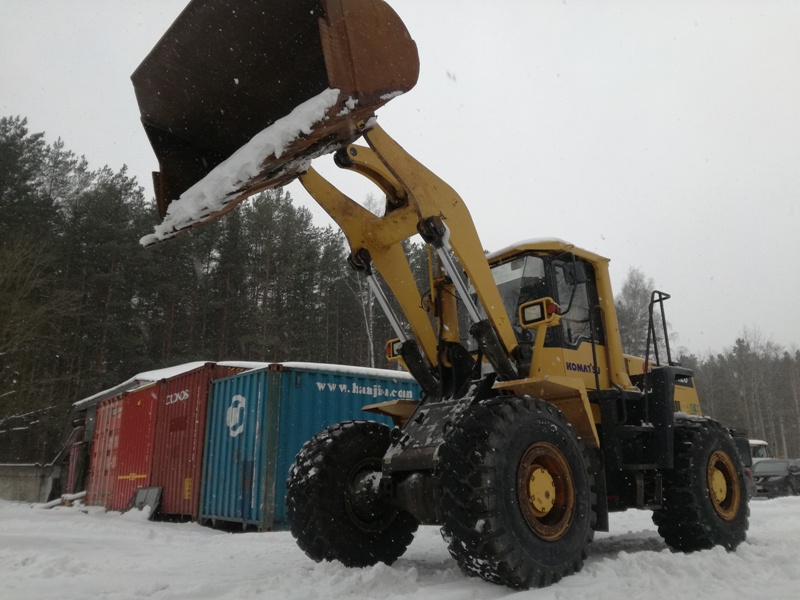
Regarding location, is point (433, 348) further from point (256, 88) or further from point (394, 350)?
point (256, 88)

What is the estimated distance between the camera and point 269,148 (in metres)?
3.90

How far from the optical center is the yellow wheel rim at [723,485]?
5.65m

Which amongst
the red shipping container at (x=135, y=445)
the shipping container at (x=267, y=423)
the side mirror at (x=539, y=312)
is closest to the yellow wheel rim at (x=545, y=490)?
the side mirror at (x=539, y=312)

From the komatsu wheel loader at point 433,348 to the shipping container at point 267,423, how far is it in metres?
4.78

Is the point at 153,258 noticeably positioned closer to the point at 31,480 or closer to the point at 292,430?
the point at 31,480

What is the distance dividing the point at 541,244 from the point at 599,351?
43.9 inches

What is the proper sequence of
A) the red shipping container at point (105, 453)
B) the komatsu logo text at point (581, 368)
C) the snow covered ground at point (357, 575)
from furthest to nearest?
the red shipping container at point (105, 453) < the komatsu logo text at point (581, 368) < the snow covered ground at point (357, 575)

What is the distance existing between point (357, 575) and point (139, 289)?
25.8 meters

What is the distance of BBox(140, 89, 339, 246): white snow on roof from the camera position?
3.70m

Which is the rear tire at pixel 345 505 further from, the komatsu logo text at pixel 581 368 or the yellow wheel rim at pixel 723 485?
the yellow wheel rim at pixel 723 485

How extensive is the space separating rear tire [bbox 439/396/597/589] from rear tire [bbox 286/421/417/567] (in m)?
1.27

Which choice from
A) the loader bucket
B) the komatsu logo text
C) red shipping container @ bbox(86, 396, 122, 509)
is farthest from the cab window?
red shipping container @ bbox(86, 396, 122, 509)

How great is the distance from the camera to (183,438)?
12.2 metres

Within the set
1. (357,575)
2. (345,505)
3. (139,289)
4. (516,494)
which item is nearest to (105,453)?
(139,289)
